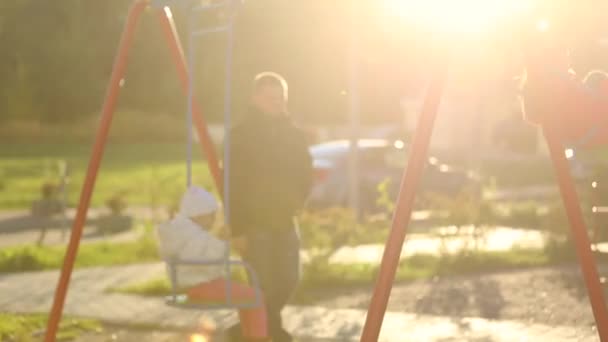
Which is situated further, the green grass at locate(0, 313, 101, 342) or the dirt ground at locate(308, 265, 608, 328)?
the dirt ground at locate(308, 265, 608, 328)

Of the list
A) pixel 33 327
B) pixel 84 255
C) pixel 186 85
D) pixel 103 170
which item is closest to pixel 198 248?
pixel 186 85

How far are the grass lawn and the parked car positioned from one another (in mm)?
3466

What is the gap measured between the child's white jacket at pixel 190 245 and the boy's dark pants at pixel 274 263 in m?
1.10

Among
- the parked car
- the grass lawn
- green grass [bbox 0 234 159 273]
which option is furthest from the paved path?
the grass lawn

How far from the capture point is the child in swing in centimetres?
758

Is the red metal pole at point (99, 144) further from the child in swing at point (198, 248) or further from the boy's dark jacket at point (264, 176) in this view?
the child in swing at point (198, 248)

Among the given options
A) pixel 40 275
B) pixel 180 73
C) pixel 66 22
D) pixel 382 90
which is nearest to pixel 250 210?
pixel 180 73

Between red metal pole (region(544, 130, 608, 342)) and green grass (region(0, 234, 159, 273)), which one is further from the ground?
red metal pole (region(544, 130, 608, 342))

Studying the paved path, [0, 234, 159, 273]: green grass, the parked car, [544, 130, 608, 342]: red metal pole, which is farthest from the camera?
the parked car

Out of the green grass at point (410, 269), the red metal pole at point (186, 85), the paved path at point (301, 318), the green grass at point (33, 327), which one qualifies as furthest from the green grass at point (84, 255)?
the red metal pole at point (186, 85)

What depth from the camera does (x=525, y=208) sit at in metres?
22.1

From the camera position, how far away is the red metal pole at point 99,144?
28.3ft

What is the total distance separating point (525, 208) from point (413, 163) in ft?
51.4

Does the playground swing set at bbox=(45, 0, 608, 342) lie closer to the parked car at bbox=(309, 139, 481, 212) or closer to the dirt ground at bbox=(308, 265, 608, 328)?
the dirt ground at bbox=(308, 265, 608, 328)
